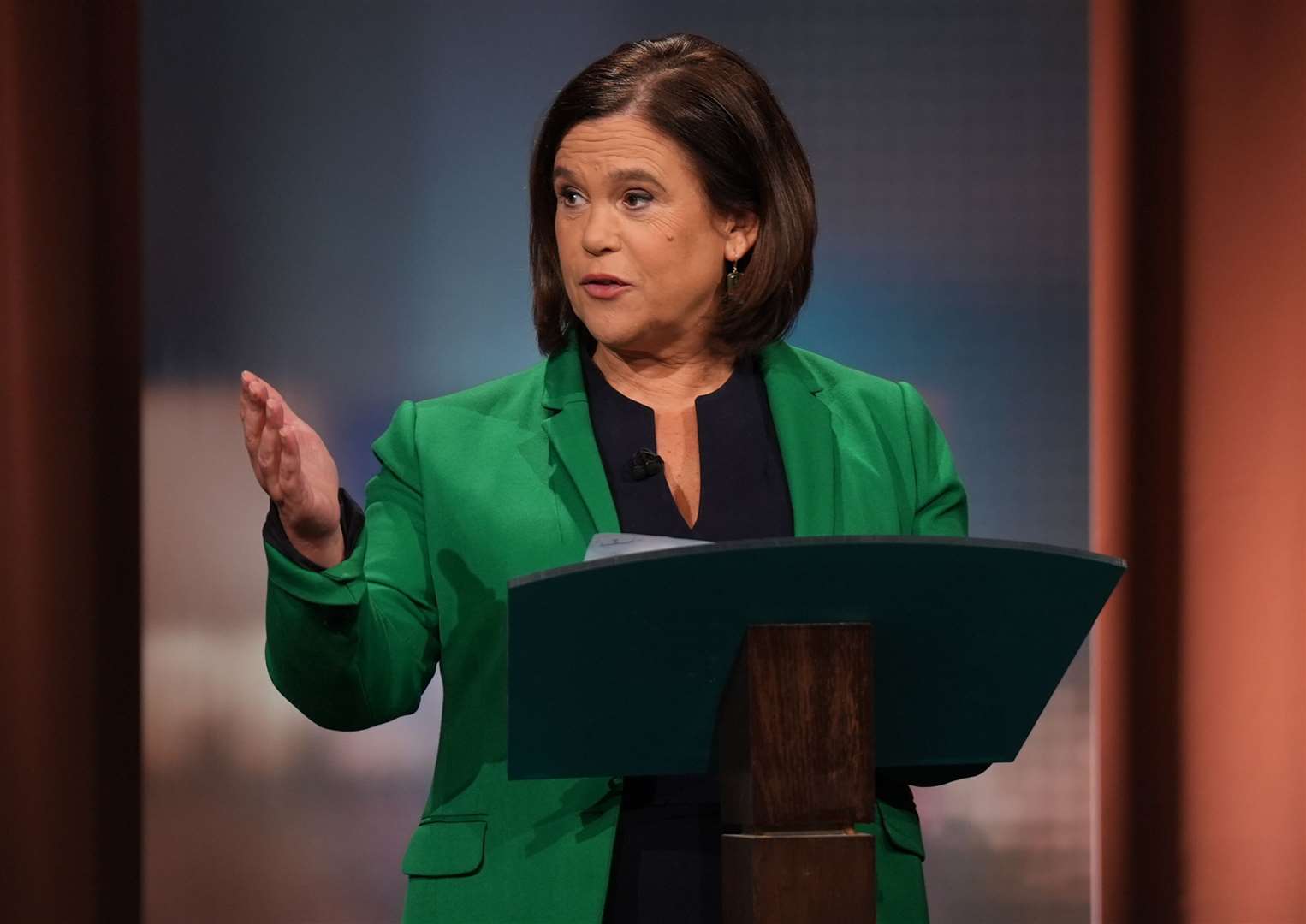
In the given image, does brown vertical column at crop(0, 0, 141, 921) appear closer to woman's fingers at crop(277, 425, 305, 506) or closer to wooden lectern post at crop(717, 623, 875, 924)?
woman's fingers at crop(277, 425, 305, 506)

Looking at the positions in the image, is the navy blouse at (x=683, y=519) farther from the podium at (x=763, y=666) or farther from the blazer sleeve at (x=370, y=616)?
the podium at (x=763, y=666)

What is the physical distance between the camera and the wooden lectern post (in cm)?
145

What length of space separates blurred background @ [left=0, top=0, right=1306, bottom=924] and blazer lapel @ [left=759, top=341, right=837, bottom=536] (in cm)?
118

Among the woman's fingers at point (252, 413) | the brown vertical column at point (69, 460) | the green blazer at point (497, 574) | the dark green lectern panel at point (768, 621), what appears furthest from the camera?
the brown vertical column at point (69, 460)

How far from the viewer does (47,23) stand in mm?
3141

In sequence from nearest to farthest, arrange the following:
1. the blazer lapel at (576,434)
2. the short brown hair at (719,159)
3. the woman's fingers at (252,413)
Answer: the woman's fingers at (252,413)
the blazer lapel at (576,434)
the short brown hair at (719,159)

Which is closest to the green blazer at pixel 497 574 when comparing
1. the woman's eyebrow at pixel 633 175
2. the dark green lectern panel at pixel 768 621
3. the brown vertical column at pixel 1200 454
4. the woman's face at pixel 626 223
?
the woman's face at pixel 626 223

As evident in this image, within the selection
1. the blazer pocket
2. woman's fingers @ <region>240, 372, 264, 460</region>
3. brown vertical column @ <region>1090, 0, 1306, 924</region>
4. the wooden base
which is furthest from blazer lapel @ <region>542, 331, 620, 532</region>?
brown vertical column @ <region>1090, 0, 1306, 924</region>

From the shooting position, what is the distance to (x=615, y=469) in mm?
2107

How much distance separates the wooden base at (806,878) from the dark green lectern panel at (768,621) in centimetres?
12

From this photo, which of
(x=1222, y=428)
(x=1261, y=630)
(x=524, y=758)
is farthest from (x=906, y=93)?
(x=524, y=758)

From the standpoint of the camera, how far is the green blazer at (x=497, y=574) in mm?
1875

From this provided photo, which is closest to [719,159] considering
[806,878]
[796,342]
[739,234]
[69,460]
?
[739,234]

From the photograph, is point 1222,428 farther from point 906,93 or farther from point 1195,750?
point 906,93
